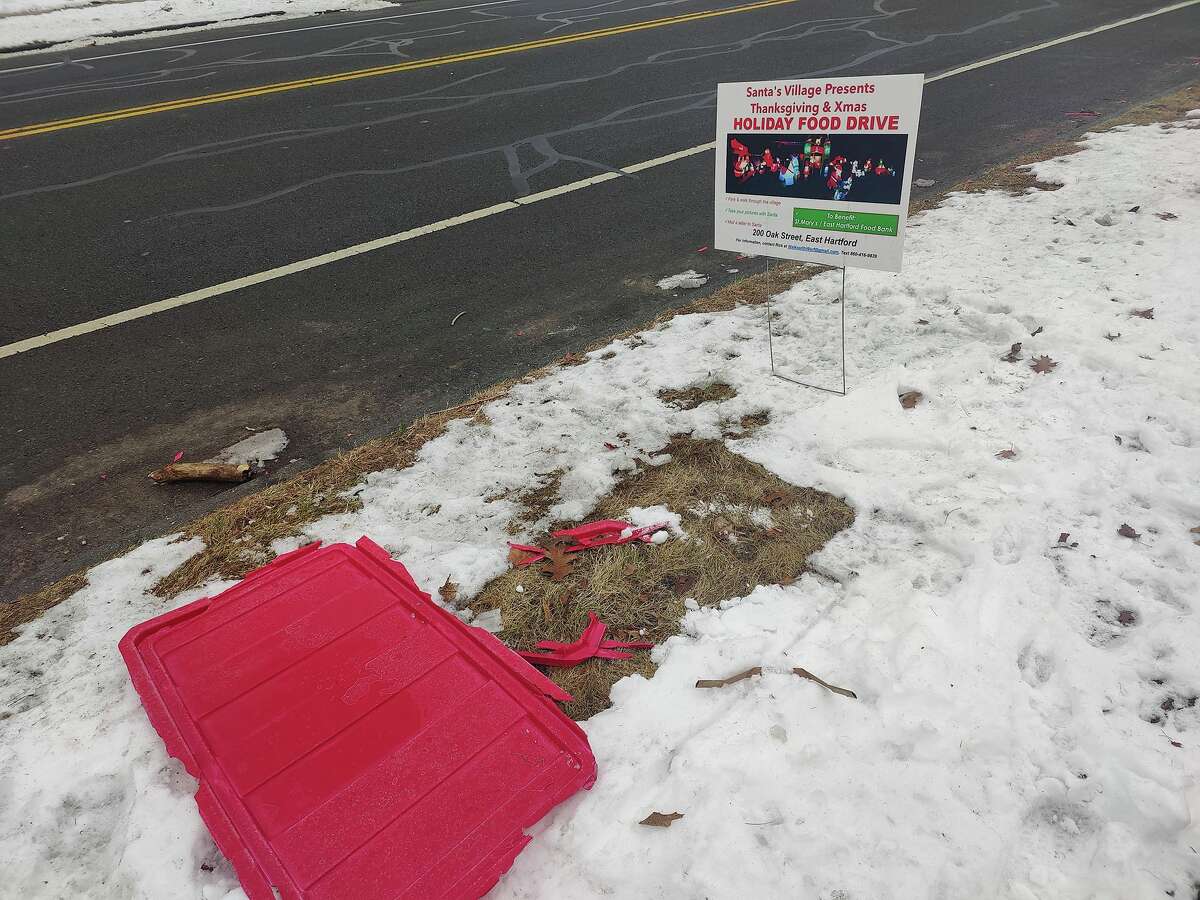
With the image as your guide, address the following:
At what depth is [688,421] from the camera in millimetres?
3805

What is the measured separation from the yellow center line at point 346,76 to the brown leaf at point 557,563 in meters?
9.49

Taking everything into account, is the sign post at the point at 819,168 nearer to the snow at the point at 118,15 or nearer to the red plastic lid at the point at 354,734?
the red plastic lid at the point at 354,734

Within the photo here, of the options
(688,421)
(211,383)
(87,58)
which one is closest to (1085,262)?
(688,421)

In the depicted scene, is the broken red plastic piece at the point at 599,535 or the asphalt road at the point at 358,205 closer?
the broken red plastic piece at the point at 599,535

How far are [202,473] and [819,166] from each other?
336cm

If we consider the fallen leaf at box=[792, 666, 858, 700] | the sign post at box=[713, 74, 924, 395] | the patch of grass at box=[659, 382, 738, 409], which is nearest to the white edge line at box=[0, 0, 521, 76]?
the sign post at box=[713, 74, 924, 395]

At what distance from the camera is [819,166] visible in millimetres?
3520

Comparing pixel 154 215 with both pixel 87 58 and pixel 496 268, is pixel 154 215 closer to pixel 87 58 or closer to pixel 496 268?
pixel 496 268

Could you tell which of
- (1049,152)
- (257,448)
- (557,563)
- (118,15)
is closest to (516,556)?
(557,563)

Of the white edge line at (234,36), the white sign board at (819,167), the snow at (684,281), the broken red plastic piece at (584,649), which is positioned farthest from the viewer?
the white edge line at (234,36)

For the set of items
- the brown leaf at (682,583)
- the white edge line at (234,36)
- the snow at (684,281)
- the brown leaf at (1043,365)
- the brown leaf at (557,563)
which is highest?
the white edge line at (234,36)

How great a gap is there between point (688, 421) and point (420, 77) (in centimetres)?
897

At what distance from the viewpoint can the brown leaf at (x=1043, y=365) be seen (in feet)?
12.6

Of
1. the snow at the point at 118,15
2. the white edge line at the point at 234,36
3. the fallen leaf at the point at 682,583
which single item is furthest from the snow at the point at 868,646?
the snow at the point at 118,15
